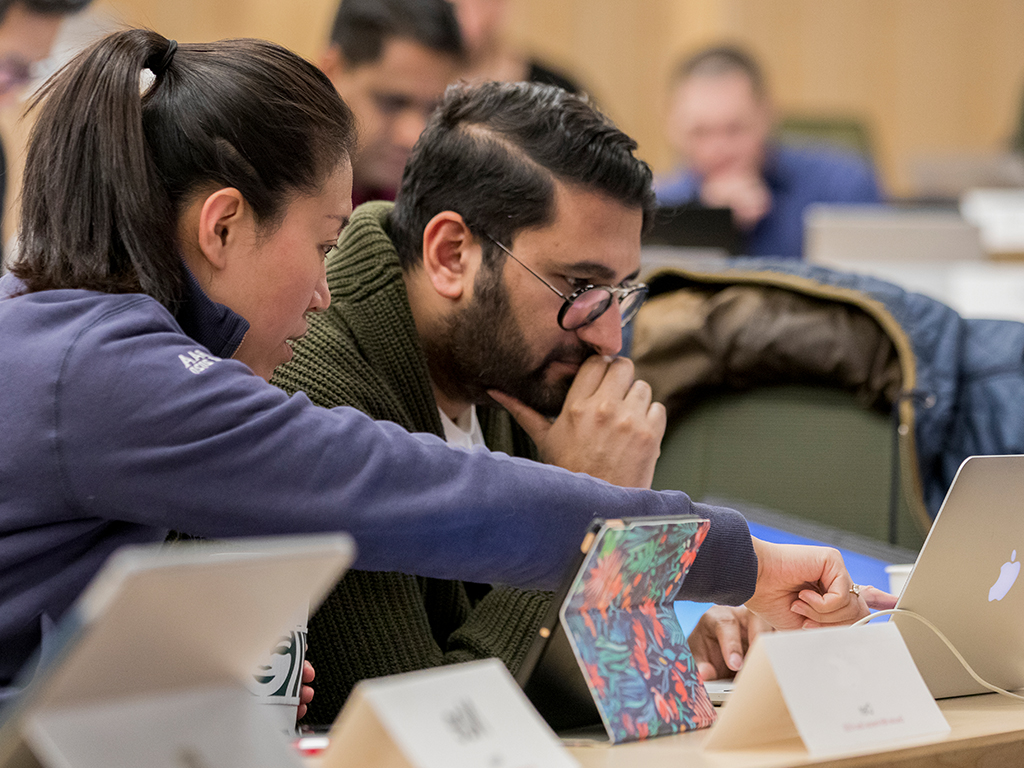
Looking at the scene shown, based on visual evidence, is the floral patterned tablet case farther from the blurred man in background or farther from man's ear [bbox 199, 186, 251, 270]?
the blurred man in background

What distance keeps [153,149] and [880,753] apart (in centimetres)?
70

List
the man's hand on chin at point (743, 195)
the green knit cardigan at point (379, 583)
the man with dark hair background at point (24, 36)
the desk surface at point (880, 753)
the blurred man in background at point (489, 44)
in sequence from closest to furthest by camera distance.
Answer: the desk surface at point (880, 753) < the green knit cardigan at point (379, 583) < the man with dark hair background at point (24, 36) < the man's hand on chin at point (743, 195) < the blurred man in background at point (489, 44)

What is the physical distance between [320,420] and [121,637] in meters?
0.30

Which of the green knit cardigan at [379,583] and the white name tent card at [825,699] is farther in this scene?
the green knit cardigan at [379,583]

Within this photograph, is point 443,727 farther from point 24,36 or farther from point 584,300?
point 24,36

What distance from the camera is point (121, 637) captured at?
566 mm

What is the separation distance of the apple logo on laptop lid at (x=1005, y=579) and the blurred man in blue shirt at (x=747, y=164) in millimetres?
2661

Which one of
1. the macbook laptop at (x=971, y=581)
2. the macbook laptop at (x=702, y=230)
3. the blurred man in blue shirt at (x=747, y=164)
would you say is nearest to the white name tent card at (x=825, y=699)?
the macbook laptop at (x=971, y=581)

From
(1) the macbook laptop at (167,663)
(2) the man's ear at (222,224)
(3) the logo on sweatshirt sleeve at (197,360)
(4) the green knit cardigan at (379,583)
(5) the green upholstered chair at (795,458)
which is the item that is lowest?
(5) the green upholstered chair at (795,458)

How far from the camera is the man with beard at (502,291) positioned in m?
1.36

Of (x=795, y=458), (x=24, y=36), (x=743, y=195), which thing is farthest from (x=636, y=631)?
(x=743, y=195)

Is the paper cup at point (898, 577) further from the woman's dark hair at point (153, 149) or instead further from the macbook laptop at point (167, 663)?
the macbook laptop at point (167, 663)

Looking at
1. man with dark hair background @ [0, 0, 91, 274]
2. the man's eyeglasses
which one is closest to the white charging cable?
the man's eyeglasses

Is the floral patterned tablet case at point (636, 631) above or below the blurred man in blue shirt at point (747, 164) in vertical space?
above
